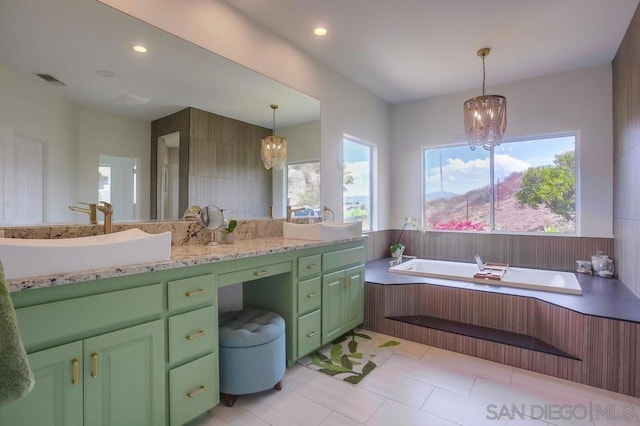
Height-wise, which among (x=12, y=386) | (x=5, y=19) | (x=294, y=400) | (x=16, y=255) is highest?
(x=5, y=19)

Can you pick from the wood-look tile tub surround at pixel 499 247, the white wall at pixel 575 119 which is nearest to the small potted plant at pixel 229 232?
the wood-look tile tub surround at pixel 499 247

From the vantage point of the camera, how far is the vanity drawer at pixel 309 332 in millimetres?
2230

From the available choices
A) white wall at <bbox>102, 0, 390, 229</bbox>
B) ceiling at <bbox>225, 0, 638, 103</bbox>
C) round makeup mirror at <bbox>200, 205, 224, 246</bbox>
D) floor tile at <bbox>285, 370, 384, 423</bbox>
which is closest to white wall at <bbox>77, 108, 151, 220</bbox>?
round makeup mirror at <bbox>200, 205, 224, 246</bbox>

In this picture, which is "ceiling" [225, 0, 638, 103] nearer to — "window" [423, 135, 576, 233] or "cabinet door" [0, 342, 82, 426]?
"window" [423, 135, 576, 233]

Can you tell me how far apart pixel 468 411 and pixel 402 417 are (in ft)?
1.28

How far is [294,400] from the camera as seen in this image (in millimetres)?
1915

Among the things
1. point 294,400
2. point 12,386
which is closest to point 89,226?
point 12,386

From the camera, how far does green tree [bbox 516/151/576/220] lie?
354cm

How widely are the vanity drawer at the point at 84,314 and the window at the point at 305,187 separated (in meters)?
1.70

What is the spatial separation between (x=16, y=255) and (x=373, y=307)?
2.53 meters

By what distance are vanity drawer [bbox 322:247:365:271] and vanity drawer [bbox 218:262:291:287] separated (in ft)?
1.33

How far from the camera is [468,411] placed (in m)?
1.81

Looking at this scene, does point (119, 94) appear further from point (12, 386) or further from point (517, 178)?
point (517, 178)

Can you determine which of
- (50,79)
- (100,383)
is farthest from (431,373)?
(50,79)
